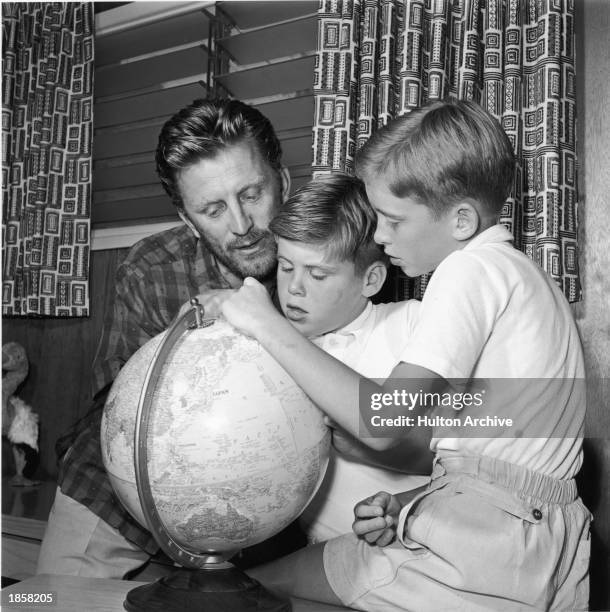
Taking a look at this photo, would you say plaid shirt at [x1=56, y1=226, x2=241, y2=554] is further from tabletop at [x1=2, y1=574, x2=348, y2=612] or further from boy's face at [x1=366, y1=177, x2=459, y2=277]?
boy's face at [x1=366, y1=177, x2=459, y2=277]

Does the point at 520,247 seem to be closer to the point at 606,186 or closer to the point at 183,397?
the point at 606,186

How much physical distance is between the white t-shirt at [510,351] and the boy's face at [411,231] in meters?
0.10

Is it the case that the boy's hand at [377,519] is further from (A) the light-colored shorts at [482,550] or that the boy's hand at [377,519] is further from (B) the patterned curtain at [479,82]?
(B) the patterned curtain at [479,82]

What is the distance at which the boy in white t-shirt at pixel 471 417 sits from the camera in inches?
39.4

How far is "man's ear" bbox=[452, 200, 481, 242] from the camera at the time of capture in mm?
1177

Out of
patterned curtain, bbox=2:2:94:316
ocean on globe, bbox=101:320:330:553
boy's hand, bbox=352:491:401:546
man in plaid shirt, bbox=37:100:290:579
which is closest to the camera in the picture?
ocean on globe, bbox=101:320:330:553

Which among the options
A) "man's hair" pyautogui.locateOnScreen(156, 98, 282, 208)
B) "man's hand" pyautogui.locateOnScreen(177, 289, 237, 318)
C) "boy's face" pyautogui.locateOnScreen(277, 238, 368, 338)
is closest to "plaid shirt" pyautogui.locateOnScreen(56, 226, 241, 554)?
"man's hair" pyautogui.locateOnScreen(156, 98, 282, 208)

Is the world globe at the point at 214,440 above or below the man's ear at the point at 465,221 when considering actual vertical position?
below

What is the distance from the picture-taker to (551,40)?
1762 mm

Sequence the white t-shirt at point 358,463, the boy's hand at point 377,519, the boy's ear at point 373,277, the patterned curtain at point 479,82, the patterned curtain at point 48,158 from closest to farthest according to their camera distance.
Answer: the boy's hand at point 377,519 → the white t-shirt at point 358,463 → the boy's ear at point 373,277 → the patterned curtain at point 479,82 → the patterned curtain at point 48,158

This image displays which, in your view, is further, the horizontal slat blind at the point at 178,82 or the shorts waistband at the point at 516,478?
the horizontal slat blind at the point at 178,82

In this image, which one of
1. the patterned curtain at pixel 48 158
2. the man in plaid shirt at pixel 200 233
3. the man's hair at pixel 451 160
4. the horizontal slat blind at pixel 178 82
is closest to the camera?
the man's hair at pixel 451 160

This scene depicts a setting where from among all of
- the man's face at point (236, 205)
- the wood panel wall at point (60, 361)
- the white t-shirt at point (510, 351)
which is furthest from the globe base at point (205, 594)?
the wood panel wall at point (60, 361)

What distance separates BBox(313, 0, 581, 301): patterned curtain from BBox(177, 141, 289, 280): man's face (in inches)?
11.8
